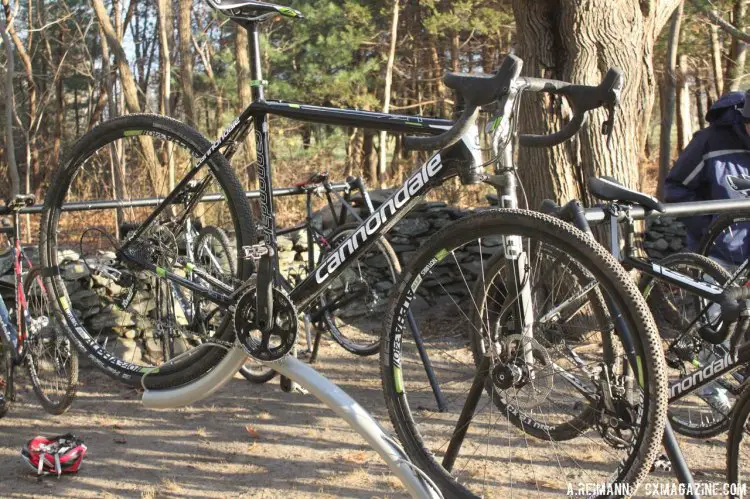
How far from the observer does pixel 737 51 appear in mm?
12828

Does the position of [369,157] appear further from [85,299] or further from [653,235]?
[85,299]

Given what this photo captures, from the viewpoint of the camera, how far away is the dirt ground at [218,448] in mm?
3297

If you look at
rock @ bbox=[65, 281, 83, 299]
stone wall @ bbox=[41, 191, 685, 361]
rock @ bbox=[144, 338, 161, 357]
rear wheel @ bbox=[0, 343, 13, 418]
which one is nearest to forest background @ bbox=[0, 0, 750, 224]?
stone wall @ bbox=[41, 191, 685, 361]

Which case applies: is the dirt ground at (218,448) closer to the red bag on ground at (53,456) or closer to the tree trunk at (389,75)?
the red bag on ground at (53,456)

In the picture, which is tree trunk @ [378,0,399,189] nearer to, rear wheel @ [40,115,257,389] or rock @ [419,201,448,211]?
rock @ [419,201,448,211]

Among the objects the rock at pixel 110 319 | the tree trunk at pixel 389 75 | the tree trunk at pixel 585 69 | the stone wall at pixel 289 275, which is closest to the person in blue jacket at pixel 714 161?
the tree trunk at pixel 585 69

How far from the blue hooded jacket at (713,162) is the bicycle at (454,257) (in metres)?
2.12

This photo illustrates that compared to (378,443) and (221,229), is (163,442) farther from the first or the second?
(378,443)

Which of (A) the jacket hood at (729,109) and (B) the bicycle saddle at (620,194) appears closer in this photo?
(B) the bicycle saddle at (620,194)

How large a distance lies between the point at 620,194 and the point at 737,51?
38.9 ft

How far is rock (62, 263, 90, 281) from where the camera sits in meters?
5.32

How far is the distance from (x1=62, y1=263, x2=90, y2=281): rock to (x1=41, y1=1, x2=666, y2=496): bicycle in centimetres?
270

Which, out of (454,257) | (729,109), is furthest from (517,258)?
(729,109)

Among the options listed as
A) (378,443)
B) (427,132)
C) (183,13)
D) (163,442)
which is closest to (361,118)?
(427,132)
